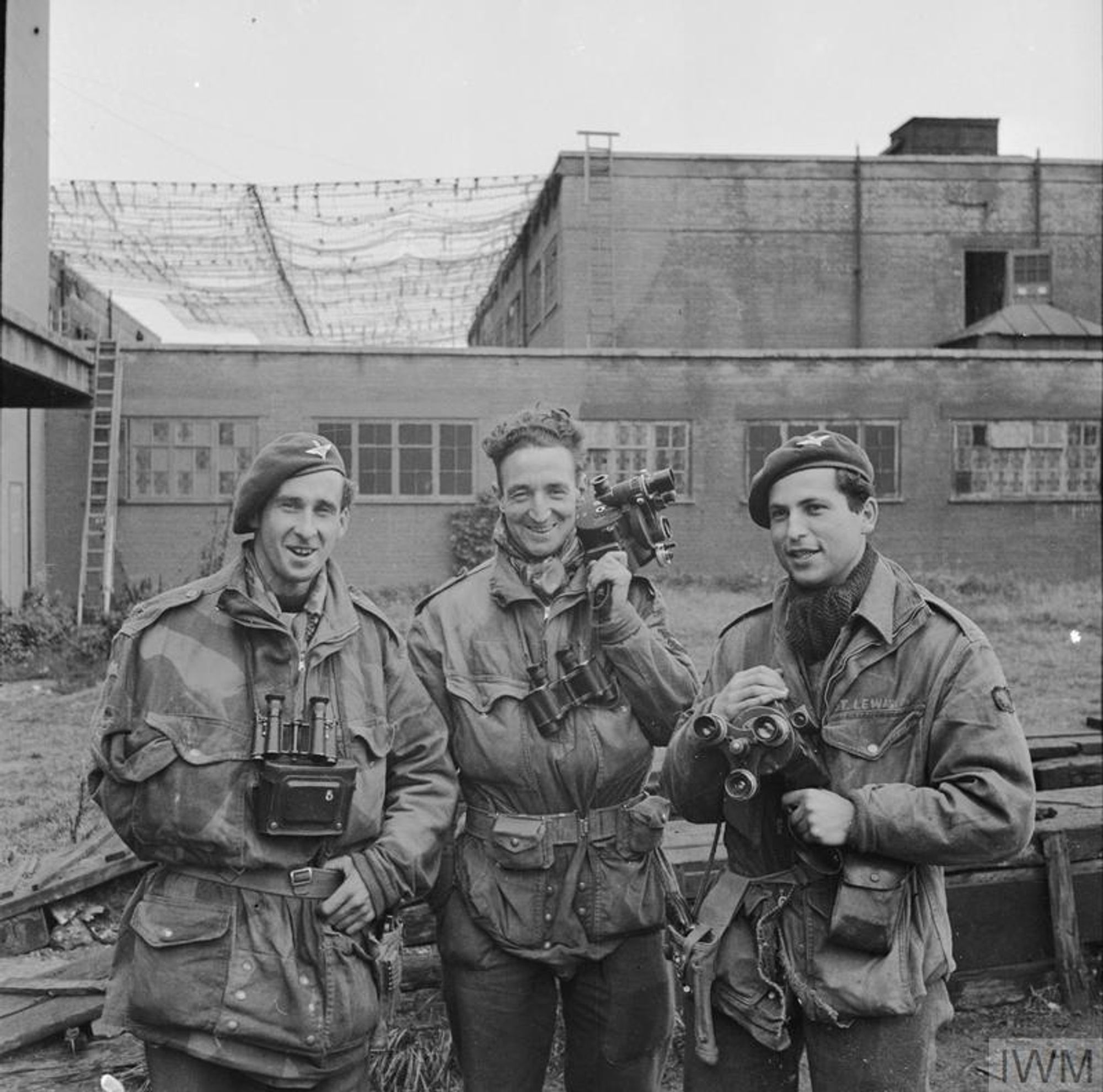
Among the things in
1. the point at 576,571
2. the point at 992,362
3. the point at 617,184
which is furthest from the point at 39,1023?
the point at 617,184

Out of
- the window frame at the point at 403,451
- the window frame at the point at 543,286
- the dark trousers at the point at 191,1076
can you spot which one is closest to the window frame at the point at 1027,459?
the window frame at the point at 403,451

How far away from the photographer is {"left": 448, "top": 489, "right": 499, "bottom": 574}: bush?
696cm

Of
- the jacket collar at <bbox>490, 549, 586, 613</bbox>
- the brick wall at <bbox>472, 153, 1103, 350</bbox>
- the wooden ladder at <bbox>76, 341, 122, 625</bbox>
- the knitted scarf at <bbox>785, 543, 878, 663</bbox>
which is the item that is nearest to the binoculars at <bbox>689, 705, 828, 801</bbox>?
the knitted scarf at <bbox>785, 543, 878, 663</bbox>

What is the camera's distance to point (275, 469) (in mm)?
2650

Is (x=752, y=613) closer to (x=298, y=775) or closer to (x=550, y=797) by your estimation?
(x=550, y=797)

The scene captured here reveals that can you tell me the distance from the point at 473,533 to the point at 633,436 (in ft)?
10.0

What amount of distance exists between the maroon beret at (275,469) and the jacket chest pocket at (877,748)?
1.35m

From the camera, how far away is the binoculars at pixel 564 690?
295 cm

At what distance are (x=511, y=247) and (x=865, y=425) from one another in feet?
20.4

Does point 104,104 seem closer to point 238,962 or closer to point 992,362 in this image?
point 238,962

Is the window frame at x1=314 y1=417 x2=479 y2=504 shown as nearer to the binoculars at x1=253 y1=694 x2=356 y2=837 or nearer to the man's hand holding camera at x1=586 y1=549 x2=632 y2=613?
the man's hand holding camera at x1=586 y1=549 x2=632 y2=613

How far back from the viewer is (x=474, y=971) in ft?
9.50

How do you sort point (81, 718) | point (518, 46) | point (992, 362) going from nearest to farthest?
point (81, 718) → point (518, 46) → point (992, 362)

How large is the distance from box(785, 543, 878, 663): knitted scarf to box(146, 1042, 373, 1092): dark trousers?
1.47 meters
